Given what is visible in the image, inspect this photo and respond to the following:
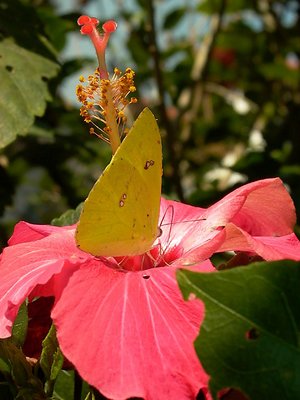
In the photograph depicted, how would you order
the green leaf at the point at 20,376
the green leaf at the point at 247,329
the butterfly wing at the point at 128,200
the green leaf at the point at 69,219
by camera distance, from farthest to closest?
the green leaf at the point at 69,219, the butterfly wing at the point at 128,200, the green leaf at the point at 20,376, the green leaf at the point at 247,329

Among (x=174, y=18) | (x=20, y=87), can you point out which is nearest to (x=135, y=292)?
(x=20, y=87)

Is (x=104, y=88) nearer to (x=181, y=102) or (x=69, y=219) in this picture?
(x=69, y=219)

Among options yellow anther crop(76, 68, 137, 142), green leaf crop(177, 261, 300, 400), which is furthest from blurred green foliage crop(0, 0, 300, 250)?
green leaf crop(177, 261, 300, 400)

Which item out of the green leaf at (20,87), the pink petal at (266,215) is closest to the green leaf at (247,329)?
the pink petal at (266,215)

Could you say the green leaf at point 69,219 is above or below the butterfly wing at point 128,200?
below

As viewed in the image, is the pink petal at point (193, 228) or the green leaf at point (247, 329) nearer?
the green leaf at point (247, 329)

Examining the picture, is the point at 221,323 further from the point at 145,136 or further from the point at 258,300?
the point at 145,136

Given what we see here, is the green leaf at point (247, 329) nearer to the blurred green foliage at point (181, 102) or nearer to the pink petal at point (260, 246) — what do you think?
the pink petal at point (260, 246)
